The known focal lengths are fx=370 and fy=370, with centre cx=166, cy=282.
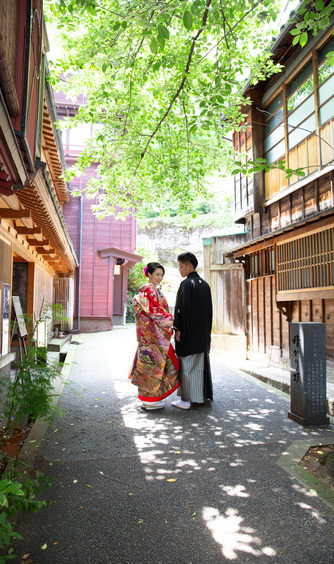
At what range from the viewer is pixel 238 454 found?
12.6ft

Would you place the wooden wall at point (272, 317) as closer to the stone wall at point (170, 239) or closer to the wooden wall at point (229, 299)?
the wooden wall at point (229, 299)

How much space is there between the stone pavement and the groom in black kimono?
0.94 feet

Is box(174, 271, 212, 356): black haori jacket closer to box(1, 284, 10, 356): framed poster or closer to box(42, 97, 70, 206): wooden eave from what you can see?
box(1, 284, 10, 356): framed poster

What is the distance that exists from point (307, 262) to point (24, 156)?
6071mm

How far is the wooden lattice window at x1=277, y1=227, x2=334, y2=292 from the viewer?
6879 mm

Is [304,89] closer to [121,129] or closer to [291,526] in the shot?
[121,129]

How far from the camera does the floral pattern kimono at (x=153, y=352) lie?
17.8ft

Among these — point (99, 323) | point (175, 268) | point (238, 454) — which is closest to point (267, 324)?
point (238, 454)

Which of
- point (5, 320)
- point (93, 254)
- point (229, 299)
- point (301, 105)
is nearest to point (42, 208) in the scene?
point (5, 320)

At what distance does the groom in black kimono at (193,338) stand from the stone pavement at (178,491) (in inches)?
11.2

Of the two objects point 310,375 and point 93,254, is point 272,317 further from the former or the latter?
point 93,254

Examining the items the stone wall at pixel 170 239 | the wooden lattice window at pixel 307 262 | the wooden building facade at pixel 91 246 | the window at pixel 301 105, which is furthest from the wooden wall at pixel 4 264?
the stone wall at pixel 170 239

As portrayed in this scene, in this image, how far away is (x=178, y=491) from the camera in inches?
122

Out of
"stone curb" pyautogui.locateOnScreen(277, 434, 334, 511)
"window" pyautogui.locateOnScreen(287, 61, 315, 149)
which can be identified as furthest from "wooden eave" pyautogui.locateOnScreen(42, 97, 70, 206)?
"stone curb" pyautogui.locateOnScreen(277, 434, 334, 511)
